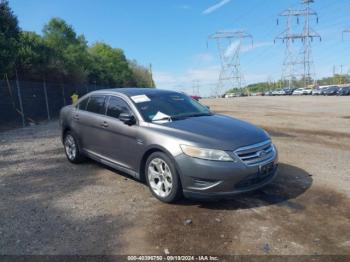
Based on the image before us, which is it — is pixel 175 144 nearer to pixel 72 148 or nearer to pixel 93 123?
pixel 93 123

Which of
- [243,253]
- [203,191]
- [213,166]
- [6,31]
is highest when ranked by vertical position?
[6,31]

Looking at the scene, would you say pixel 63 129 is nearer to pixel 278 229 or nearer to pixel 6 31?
pixel 278 229

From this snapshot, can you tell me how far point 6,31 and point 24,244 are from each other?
59.6 ft

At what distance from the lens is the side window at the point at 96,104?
21.2ft

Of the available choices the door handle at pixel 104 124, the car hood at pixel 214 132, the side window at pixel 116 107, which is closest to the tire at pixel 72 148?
the door handle at pixel 104 124

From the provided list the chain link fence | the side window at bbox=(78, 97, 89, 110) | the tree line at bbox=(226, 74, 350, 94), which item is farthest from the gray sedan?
the tree line at bbox=(226, 74, 350, 94)

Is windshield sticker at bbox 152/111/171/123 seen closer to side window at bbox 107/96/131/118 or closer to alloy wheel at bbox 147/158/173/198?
side window at bbox 107/96/131/118

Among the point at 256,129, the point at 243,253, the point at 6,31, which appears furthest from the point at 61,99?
the point at 243,253

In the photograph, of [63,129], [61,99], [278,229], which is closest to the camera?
[278,229]

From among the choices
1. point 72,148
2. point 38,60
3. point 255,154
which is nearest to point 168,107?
point 255,154

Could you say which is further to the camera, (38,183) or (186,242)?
(38,183)

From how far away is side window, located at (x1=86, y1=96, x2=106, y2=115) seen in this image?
6466 mm

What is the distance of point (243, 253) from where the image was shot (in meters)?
3.61

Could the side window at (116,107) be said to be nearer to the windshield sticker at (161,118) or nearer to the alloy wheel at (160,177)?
the windshield sticker at (161,118)
